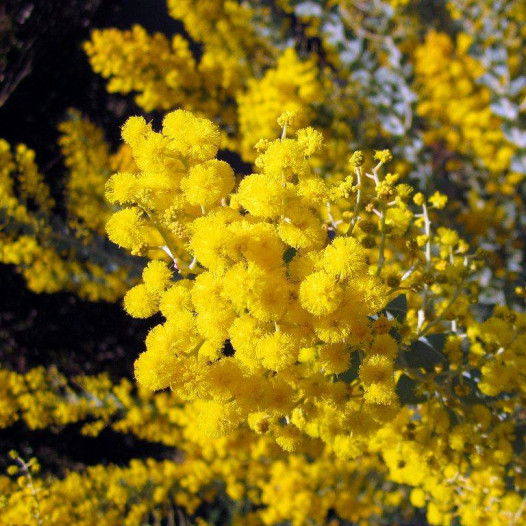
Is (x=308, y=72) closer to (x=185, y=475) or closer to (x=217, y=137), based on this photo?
(x=217, y=137)

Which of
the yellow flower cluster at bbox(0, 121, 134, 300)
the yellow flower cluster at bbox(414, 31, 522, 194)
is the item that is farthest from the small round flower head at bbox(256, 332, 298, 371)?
the yellow flower cluster at bbox(414, 31, 522, 194)

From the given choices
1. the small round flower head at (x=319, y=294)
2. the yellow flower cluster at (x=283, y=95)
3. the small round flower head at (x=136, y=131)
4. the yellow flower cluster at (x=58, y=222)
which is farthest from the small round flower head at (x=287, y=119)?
the yellow flower cluster at (x=58, y=222)

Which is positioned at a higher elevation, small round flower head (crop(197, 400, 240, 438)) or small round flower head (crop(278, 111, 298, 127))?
small round flower head (crop(278, 111, 298, 127))

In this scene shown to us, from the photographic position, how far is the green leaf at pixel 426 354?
113 cm

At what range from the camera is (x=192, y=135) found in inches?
36.5

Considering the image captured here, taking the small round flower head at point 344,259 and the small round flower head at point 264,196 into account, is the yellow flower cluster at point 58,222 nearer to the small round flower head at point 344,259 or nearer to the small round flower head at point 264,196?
the small round flower head at point 264,196

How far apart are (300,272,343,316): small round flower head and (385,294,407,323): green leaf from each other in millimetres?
327

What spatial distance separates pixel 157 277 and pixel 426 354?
617 millimetres

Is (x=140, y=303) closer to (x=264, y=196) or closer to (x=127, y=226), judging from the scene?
(x=127, y=226)

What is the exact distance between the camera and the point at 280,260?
2.82 ft

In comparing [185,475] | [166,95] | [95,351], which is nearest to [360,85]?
[166,95]

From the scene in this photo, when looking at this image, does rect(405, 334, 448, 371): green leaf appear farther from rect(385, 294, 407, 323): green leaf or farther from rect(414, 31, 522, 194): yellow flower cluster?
rect(414, 31, 522, 194): yellow flower cluster

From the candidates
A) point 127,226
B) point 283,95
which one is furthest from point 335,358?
point 283,95

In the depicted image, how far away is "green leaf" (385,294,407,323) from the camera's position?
1092mm
